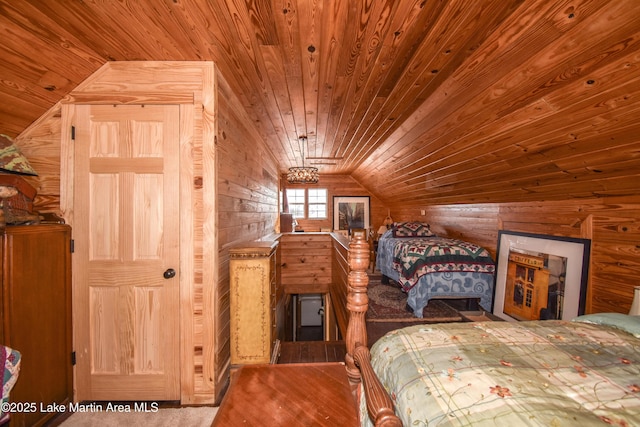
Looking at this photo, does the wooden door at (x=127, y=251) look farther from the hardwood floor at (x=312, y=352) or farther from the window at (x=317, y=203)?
the window at (x=317, y=203)

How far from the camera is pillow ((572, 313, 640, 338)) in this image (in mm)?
1130

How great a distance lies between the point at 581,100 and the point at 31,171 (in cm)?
331

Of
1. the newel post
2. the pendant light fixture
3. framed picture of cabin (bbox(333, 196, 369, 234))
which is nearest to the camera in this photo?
the newel post

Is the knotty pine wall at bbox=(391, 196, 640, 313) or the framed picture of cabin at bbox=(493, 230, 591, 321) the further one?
the framed picture of cabin at bbox=(493, 230, 591, 321)

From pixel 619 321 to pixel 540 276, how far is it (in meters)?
1.33

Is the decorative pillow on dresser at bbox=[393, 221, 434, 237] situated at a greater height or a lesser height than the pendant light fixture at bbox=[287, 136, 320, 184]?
lesser

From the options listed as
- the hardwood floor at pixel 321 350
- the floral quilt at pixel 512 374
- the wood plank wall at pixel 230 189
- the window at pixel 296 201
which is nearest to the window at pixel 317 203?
the window at pixel 296 201

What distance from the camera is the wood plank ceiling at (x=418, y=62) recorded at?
1.21 meters

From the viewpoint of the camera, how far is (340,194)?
656 centimetres

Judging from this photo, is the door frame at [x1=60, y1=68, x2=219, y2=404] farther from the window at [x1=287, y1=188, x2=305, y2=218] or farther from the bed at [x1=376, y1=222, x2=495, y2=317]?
the window at [x1=287, y1=188, x2=305, y2=218]

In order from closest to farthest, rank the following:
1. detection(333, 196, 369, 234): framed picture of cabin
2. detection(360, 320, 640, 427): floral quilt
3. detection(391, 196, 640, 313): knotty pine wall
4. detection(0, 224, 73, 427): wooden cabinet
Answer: detection(360, 320, 640, 427): floral quilt, detection(0, 224, 73, 427): wooden cabinet, detection(391, 196, 640, 313): knotty pine wall, detection(333, 196, 369, 234): framed picture of cabin

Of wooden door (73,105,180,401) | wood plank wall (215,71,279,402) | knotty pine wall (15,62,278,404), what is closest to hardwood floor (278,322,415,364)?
wood plank wall (215,71,279,402)

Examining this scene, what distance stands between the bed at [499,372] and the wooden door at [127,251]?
4.59 ft

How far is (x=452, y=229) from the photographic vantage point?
13.2 feet
